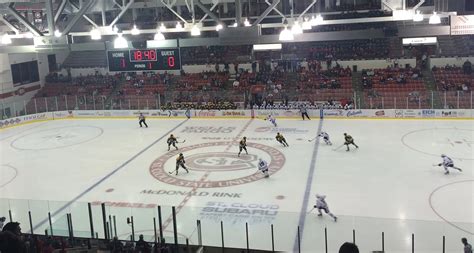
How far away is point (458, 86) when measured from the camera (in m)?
27.1

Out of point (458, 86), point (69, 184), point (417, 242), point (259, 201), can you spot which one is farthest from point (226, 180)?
point (458, 86)

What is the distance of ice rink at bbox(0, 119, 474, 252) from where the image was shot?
9.45m

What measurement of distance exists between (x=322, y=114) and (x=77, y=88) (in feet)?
56.1

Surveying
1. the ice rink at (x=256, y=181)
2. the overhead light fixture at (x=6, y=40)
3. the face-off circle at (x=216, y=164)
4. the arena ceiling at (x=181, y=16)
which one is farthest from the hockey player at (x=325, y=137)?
the overhead light fixture at (x=6, y=40)

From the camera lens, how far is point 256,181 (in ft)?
52.1

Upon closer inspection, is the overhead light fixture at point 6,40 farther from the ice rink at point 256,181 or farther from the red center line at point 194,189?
the red center line at point 194,189

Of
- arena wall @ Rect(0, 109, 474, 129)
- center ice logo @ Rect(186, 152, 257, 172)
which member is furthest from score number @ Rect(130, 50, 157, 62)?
arena wall @ Rect(0, 109, 474, 129)

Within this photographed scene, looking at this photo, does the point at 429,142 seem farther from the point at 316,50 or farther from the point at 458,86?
the point at 316,50

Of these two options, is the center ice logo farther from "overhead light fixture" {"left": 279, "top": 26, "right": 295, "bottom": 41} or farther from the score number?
"overhead light fixture" {"left": 279, "top": 26, "right": 295, "bottom": 41}

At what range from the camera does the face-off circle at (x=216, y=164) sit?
1600 cm

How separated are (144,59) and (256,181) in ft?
20.5

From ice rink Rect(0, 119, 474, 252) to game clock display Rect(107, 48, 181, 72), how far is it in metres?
3.36

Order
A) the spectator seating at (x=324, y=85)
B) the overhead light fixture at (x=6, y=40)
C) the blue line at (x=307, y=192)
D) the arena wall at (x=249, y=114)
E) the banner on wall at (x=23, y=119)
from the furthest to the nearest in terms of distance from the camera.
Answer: the banner on wall at (x=23, y=119), the spectator seating at (x=324, y=85), the arena wall at (x=249, y=114), the overhead light fixture at (x=6, y=40), the blue line at (x=307, y=192)

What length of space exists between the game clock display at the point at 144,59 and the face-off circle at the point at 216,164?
3376 millimetres
